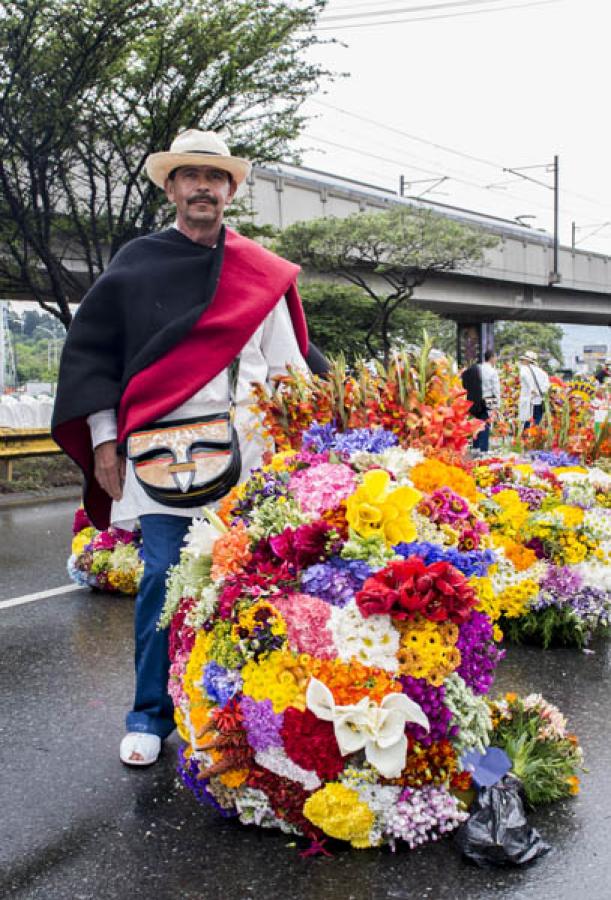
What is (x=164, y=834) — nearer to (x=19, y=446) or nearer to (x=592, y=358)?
(x=19, y=446)

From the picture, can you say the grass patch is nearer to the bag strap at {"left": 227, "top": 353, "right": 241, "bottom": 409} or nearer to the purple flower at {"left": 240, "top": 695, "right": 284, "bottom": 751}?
the bag strap at {"left": 227, "top": 353, "right": 241, "bottom": 409}

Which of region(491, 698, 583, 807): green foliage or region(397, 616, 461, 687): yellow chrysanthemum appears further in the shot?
region(491, 698, 583, 807): green foliage

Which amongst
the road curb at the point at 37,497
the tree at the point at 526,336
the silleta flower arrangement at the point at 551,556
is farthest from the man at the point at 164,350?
the tree at the point at 526,336

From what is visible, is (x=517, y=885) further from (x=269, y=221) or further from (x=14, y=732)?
(x=269, y=221)

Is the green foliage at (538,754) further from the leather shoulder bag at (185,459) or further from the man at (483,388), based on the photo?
the man at (483,388)

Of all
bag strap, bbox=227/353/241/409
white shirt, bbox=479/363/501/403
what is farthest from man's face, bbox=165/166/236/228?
white shirt, bbox=479/363/501/403

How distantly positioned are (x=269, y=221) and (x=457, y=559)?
24.8 m

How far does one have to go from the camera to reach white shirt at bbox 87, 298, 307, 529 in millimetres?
3756

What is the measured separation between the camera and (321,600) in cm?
308

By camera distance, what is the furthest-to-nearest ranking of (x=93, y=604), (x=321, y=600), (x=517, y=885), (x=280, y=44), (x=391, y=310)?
1. (x=391, y=310)
2. (x=280, y=44)
3. (x=93, y=604)
4. (x=321, y=600)
5. (x=517, y=885)

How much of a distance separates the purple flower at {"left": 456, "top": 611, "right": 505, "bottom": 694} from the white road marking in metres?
4.19

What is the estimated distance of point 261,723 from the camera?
118 inches

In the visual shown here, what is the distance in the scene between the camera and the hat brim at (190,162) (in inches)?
152

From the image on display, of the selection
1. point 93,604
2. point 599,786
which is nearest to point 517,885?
point 599,786
